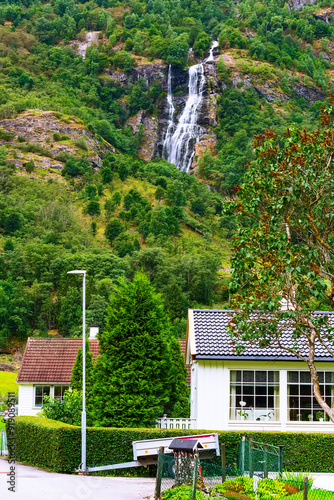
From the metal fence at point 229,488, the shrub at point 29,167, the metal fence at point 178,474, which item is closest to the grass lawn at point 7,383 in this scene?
the metal fence at point 178,474

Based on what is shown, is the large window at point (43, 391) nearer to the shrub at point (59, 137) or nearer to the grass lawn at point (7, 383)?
the grass lawn at point (7, 383)

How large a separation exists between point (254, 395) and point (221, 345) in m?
2.20

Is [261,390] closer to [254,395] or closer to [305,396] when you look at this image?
[254,395]

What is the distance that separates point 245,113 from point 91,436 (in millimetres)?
172585

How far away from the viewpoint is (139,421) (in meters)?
24.7

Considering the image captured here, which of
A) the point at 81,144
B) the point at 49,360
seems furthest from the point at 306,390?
the point at 81,144

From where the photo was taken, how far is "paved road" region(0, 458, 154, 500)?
15.7 metres

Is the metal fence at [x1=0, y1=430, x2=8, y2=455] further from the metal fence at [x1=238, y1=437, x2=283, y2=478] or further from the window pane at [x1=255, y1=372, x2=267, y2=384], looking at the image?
the metal fence at [x1=238, y1=437, x2=283, y2=478]

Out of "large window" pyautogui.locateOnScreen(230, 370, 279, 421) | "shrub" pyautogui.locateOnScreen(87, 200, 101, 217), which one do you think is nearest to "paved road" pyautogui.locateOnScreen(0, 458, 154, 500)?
"large window" pyautogui.locateOnScreen(230, 370, 279, 421)

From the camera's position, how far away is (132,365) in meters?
24.8

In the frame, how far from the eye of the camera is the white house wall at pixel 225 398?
979 inches

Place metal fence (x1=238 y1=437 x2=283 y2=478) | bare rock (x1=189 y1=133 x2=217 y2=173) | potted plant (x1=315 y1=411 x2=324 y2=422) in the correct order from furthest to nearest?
1. bare rock (x1=189 y1=133 x2=217 y2=173)
2. potted plant (x1=315 y1=411 x2=324 y2=422)
3. metal fence (x1=238 y1=437 x2=283 y2=478)

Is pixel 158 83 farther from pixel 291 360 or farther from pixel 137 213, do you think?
pixel 291 360

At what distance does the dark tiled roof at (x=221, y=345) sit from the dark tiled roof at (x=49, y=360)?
19.0 metres
